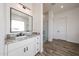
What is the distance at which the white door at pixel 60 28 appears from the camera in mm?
6630

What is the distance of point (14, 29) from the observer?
256 cm

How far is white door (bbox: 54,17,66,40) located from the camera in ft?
21.8

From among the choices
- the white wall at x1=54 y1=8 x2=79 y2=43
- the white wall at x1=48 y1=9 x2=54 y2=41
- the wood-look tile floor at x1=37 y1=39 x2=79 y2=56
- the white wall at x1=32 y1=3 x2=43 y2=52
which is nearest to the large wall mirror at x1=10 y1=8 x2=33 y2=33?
the white wall at x1=32 y1=3 x2=43 y2=52

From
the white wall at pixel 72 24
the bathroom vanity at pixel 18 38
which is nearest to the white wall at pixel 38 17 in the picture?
the bathroom vanity at pixel 18 38

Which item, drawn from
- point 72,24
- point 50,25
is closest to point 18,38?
point 50,25

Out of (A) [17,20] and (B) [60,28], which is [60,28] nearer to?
(B) [60,28]

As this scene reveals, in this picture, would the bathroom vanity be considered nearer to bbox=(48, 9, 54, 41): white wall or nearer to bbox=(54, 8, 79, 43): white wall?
bbox=(48, 9, 54, 41): white wall

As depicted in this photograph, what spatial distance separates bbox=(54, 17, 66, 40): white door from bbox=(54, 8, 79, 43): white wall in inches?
16.2

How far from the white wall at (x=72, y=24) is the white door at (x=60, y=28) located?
1.35 feet

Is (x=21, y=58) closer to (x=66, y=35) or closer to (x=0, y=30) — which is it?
(x=0, y=30)

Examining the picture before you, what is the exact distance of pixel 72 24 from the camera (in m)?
5.92

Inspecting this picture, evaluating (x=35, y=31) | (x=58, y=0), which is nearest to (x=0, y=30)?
(x=58, y=0)

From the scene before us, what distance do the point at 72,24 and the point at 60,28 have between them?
3.97ft

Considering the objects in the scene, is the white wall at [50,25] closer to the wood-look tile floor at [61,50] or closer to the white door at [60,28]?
the white door at [60,28]
